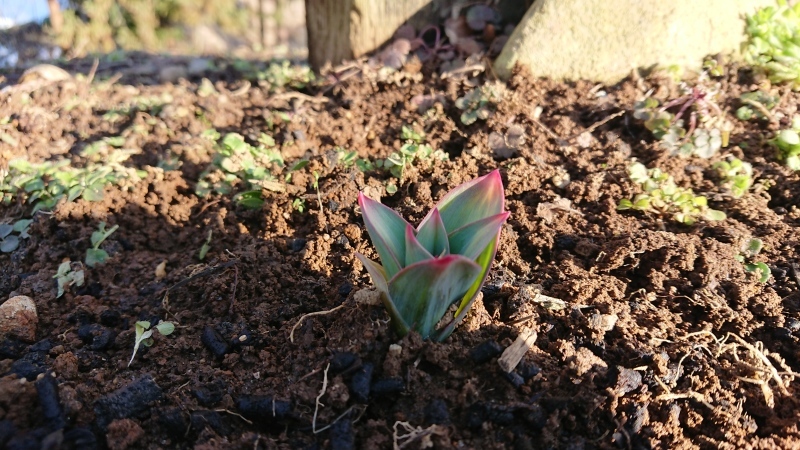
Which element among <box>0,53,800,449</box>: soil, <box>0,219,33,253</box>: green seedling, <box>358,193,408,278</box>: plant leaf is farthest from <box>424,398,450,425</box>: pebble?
<box>0,219,33,253</box>: green seedling

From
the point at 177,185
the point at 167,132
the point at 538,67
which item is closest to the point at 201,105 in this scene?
the point at 167,132

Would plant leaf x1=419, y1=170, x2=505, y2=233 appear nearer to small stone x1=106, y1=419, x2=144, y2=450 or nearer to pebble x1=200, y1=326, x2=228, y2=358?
pebble x1=200, y1=326, x2=228, y2=358

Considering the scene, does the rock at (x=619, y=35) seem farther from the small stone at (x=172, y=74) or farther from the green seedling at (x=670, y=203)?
the small stone at (x=172, y=74)

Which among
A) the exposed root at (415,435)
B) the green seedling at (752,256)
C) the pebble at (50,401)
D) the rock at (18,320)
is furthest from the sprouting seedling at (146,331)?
the green seedling at (752,256)

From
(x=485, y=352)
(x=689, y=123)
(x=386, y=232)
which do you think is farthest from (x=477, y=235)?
(x=689, y=123)

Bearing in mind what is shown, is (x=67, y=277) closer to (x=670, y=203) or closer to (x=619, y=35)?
(x=670, y=203)

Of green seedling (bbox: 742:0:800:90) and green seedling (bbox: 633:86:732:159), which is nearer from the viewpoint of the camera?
green seedling (bbox: 633:86:732:159)
